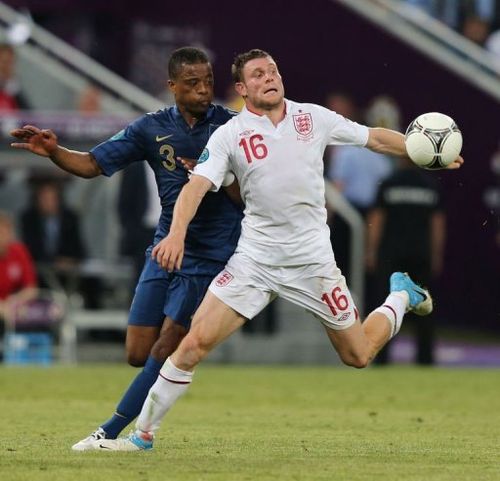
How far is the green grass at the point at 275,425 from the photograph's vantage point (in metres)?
8.38

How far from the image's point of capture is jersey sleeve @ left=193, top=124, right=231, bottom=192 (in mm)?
8938

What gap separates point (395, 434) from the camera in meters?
10.6

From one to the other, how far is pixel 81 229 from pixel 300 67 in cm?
467

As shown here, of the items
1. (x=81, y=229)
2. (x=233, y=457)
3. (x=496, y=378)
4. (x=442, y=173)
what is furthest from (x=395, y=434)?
(x=442, y=173)

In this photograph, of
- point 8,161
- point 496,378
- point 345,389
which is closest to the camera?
point 345,389

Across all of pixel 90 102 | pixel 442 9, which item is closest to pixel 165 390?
pixel 90 102

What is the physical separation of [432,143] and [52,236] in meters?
9.32

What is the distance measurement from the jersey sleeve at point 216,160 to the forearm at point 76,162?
842mm

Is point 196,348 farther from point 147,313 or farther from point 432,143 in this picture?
point 432,143

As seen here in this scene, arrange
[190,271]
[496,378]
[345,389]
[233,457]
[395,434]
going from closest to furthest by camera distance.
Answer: [233,457] < [190,271] < [395,434] < [345,389] < [496,378]

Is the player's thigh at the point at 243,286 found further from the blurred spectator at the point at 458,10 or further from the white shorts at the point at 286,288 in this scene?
the blurred spectator at the point at 458,10

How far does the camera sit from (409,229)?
16.9 metres

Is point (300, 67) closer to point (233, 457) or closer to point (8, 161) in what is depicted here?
point (8, 161)

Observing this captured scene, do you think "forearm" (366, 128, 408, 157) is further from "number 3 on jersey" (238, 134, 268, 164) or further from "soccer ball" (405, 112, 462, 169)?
"number 3 on jersey" (238, 134, 268, 164)
